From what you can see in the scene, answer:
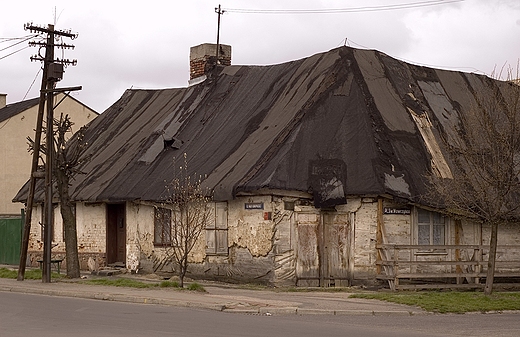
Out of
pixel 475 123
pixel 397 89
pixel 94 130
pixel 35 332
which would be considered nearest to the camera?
pixel 35 332

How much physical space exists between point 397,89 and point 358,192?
5.35m

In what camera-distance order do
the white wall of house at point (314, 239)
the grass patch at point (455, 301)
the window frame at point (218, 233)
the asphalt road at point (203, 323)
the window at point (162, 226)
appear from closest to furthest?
the asphalt road at point (203, 323)
the grass patch at point (455, 301)
the white wall of house at point (314, 239)
the window frame at point (218, 233)
the window at point (162, 226)

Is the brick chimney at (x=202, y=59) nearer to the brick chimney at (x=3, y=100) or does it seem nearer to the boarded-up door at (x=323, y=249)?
the boarded-up door at (x=323, y=249)

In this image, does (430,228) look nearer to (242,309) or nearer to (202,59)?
(242,309)

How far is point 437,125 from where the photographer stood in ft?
84.9

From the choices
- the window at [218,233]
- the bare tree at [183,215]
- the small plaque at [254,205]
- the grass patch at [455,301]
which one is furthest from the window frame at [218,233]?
the grass patch at [455,301]

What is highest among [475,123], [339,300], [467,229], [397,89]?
[397,89]

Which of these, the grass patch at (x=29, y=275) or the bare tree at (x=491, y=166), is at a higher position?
the bare tree at (x=491, y=166)

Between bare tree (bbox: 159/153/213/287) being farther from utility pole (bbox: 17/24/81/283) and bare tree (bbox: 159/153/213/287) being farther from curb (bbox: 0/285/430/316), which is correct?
utility pole (bbox: 17/24/81/283)

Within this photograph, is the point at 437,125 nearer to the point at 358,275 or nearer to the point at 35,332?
the point at 358,275

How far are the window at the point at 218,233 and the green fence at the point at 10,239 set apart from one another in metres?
11.7

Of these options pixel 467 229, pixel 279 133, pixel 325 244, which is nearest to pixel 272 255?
pixel 325 244

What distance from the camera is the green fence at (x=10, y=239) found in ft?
112

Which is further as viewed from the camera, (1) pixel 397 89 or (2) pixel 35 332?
(1) pixel 397 89
